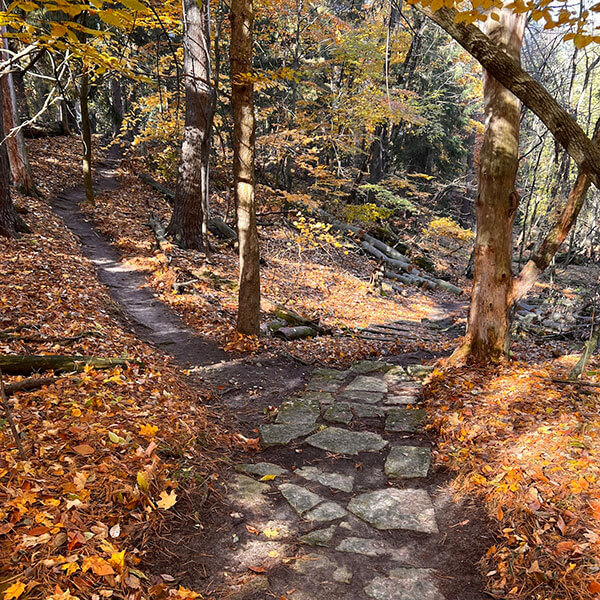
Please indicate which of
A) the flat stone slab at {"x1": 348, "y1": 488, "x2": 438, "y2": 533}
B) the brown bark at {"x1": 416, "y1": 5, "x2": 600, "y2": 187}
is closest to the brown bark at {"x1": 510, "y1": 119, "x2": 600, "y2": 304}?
the brown bark at {"x1": 416, "y1": 5, "x2": 600, "y2": 187}

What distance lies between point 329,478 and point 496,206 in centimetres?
399

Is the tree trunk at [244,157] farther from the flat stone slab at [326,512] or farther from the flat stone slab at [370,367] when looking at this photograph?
the flat stone slab at [326,512]

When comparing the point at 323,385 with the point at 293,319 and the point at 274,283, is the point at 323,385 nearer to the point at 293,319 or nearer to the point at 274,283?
the point at 293,319

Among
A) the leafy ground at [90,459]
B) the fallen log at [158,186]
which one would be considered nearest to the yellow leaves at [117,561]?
the leafy ground at [90,459]

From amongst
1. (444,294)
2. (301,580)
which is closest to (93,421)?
(301,580)

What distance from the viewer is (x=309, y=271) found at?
14.5 m

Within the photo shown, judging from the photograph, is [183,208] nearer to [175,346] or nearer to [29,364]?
[175,346]

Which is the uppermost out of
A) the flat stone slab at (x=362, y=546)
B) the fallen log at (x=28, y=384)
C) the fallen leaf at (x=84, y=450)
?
the fallen log at (x=28, y=384)

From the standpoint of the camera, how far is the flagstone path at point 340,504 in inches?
99.7

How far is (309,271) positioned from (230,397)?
9407 millimetres

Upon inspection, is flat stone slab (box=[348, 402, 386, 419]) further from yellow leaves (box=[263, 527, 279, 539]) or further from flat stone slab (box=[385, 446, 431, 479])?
yellow leaves (box=[263, 527, 279, 539])

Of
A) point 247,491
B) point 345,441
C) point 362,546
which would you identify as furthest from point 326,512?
point 345,441

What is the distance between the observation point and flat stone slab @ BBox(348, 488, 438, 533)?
10.2 feet

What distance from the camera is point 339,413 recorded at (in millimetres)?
5168
